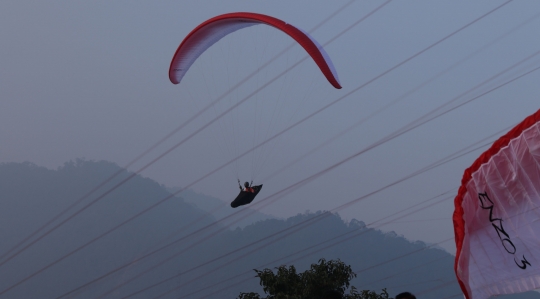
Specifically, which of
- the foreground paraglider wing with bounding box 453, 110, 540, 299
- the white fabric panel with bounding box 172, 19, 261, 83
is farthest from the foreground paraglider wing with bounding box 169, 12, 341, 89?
the foreground paraglider wing with bounding box 453, 110, 540, 299

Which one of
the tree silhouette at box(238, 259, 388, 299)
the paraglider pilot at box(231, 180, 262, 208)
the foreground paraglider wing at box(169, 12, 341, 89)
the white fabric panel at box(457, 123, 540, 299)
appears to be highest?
the foreground paraglider wing at box(169, 12, 341, 89)

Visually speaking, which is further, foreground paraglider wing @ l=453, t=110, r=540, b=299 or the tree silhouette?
the tree silhouette

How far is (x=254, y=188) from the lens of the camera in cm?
1934

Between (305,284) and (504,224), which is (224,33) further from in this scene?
(504,224)

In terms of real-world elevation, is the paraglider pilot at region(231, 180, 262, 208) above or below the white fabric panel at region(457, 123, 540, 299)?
above

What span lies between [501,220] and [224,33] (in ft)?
45.7

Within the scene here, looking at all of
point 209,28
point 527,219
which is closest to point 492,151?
point 527,219

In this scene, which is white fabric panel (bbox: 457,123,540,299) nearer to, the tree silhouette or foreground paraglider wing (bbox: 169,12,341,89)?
foreground paraglider wing (bbox: 169,12,341,89)

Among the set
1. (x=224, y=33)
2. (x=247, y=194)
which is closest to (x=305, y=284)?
(x=247, y=194)

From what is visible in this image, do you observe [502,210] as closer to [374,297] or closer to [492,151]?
[492,151]

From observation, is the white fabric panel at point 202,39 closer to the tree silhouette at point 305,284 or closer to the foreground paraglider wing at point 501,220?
the tree silhouette at point 305,284

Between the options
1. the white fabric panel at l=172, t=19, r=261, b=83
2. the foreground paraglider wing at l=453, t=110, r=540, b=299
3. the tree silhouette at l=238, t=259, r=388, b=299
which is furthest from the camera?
the white fabric panel at l=172, t=19, r=261, b=83

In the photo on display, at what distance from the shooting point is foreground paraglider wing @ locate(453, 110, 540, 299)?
7.85 meters

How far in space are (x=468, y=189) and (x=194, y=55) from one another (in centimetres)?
1424
